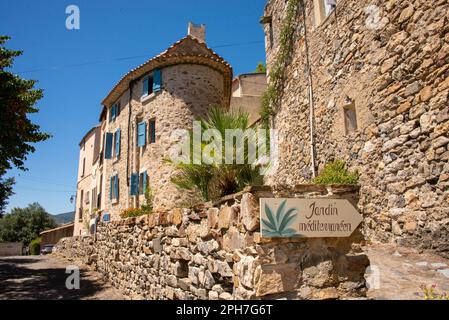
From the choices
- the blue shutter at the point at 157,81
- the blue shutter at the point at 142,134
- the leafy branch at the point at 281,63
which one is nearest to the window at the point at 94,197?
the blue shutter at the point at 142,134

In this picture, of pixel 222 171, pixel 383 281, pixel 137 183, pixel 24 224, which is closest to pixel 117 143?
pixel 137 183

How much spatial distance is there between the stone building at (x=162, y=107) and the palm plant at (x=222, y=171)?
8215 millimetres

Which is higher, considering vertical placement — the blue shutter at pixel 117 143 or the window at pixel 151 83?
the window at pixel 151 83

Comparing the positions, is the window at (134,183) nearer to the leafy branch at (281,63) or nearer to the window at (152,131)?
the window at (152,131)

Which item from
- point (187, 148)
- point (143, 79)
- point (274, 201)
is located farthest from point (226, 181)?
point (143, 79)

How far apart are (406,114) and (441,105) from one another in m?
0.66

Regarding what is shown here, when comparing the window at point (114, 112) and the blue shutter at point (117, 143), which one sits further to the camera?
the window at point (114, 112)

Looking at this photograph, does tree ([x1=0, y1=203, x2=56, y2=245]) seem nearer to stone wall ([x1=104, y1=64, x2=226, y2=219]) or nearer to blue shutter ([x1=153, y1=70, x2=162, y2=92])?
stone wall ([x1=104, y1=64, x2=226, y2=219])

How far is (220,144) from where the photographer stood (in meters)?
4.80

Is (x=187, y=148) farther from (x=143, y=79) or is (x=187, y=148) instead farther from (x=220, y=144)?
(x=143, y=79)

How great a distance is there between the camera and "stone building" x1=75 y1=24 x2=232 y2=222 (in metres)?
14.2

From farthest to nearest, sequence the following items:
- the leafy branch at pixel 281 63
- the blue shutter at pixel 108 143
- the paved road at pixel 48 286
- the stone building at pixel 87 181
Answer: the stone building at pixel 87 181, the blue shutter at pixel 108 143, the leafy branch at pixel 281 63, the paved road at pixel 48 286

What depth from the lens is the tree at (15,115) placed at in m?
9.05

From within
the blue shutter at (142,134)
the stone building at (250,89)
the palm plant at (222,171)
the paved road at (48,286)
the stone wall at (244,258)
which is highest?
the stone building at (250,89)
